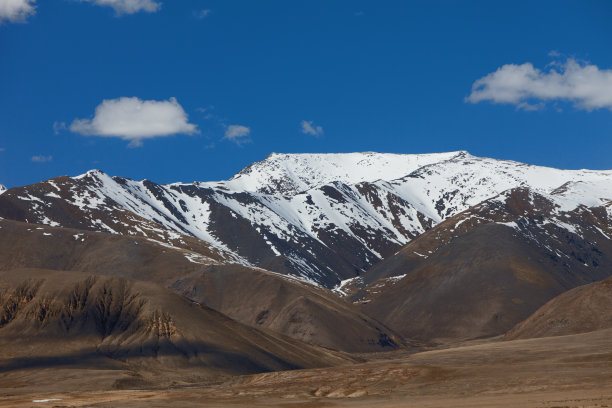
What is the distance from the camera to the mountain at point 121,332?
13975cm

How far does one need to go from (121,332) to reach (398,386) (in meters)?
74.1

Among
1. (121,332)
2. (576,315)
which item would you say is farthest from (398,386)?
(576,315)

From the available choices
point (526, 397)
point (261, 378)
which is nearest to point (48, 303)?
point (261, 378)

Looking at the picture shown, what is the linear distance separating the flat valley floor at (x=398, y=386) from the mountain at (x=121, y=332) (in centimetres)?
1542

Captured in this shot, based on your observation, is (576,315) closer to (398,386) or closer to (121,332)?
(121,332)

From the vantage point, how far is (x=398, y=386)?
296 ft

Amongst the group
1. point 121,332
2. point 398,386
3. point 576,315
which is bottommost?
point 398,386

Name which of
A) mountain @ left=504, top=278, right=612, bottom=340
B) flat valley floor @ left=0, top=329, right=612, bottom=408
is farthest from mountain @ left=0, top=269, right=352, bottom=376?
mountain @ left=504, top=278, right=612, bottom=340

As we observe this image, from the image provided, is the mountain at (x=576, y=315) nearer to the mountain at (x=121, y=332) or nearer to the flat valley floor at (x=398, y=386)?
the mountain at (x=121, y=332)

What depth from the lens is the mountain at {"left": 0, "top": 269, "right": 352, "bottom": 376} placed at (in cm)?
13975

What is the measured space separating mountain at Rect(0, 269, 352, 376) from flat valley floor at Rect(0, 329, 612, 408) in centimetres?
1542

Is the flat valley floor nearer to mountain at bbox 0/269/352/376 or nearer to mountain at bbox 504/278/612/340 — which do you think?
mountain at bbox 0/269/352/376

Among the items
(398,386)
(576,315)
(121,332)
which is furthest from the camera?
(576,315)

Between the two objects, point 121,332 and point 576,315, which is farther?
point 576,315
